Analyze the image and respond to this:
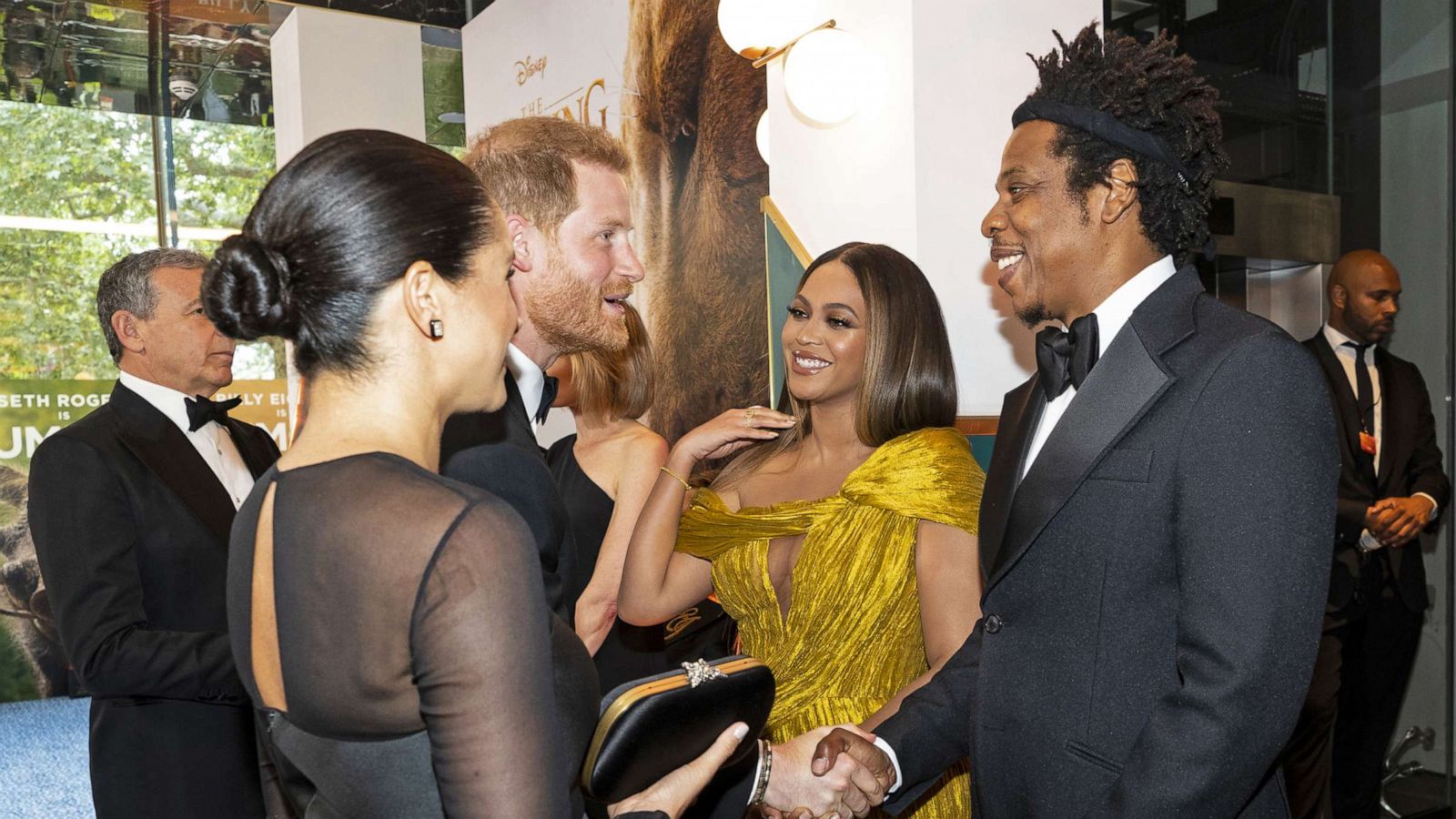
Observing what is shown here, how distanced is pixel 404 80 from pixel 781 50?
192 inches

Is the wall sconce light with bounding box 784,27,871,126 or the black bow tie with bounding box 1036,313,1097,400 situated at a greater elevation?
the wall sconce light with bounding box 784,27,871,126

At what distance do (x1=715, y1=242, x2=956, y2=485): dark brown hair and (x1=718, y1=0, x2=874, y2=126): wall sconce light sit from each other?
99 centimetres

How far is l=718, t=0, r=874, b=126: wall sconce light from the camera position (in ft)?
11.4

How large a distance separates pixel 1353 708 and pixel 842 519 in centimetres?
285

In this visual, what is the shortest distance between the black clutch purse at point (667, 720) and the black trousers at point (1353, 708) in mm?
3299

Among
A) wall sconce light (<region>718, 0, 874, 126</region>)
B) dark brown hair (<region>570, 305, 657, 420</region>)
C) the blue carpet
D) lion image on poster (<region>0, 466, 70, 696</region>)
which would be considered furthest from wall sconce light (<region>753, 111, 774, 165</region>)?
lion image on poster (<region>0, 466, 70, 696</region>)

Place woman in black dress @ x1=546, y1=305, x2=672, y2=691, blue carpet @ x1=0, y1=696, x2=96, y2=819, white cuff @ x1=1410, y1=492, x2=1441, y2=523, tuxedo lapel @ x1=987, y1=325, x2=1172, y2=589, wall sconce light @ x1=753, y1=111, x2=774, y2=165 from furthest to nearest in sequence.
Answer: blue carpet @ x1=0, y1=696, x2=96, y2=819 < wall sconce light @ x1=753, y1=111, x2=774, y2=165 < white cuff @ x1=1410, y1=492, x2=1441, y2=523 < woman in black dress @ x1=546, y1=305, x2=672, y2=691 < tuxedo lapel @ x1=987, y1=325, x2=1172, y2=589

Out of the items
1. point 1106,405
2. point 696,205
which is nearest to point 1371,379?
point 696,205

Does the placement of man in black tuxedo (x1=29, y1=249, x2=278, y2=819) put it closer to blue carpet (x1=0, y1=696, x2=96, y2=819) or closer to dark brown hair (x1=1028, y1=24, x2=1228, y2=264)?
dark brown hair (x1=1028, y1=24, x2=1228, y2=264)

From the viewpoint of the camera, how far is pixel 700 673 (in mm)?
1480

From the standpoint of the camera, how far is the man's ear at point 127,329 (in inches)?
112

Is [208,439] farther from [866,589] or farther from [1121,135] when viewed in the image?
[1121,135]

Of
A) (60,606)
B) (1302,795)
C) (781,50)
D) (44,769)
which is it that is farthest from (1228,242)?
(44,769)

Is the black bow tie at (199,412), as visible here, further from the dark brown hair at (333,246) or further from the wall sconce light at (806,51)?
the wall sconce light at (806,51)
